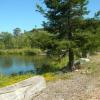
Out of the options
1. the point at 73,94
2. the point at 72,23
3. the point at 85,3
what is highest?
the point at 85,3

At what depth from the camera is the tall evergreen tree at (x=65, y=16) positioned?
2028cm

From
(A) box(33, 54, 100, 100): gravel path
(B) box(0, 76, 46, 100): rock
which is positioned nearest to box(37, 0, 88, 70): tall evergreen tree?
(A) box(33, 54, 100, 100): gravel path

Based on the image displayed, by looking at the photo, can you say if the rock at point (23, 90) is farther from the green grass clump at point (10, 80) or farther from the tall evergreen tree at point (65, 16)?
the tall evergreen tree at point (65, 16)

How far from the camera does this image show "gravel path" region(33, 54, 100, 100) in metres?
11.0

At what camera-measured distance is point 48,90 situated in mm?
12312

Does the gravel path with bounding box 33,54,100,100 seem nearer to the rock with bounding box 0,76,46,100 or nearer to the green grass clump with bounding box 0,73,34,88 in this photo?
the rock with bounding box 0,76,46,100

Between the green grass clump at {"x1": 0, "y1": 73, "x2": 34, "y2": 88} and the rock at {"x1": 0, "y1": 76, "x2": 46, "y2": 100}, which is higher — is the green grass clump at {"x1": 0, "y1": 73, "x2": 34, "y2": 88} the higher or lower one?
the lower one

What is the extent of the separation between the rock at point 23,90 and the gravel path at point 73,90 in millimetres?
269

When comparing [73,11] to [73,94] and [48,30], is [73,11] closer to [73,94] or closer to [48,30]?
[48,30]

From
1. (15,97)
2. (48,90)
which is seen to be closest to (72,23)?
(48,90)

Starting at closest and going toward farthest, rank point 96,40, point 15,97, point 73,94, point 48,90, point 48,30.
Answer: point 15,97, point 73,94, point 48,90, point 96,40, point 48,30

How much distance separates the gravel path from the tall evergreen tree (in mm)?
6275

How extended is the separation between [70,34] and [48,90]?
9.17m

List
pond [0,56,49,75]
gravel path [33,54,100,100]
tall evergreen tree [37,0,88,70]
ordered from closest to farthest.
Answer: gravel path [33,54,100,100], tall evergreen tree [37,0,88,70], pond [0,56,49,75]
